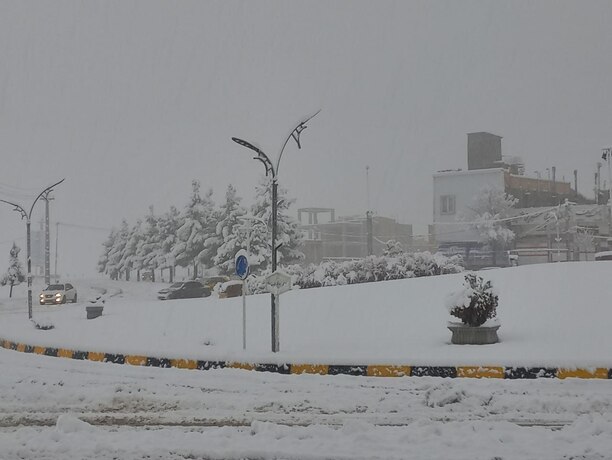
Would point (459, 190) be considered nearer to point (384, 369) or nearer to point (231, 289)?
point (231, 289)

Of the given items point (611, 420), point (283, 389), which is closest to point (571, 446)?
point (611, 420)

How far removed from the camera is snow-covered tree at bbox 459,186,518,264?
56750 mm

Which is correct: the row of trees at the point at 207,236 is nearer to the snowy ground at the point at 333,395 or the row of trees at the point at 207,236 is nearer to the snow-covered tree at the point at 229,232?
the snow-covered tree at the point at 229,232

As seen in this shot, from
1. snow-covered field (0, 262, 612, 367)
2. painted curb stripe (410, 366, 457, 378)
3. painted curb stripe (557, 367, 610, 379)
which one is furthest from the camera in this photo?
snow-covered field (0, 262, 612, 367)

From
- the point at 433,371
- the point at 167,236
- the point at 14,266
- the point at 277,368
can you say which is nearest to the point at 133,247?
the point at 167,236

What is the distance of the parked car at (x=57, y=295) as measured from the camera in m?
47.4

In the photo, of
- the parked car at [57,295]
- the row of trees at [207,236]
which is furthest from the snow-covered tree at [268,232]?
the parked car at [57,295]

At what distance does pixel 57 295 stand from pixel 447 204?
33256 millimetres

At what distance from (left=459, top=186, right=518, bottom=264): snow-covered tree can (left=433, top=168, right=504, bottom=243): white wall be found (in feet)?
2.54

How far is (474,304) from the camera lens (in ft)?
49.1

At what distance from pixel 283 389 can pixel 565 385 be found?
4421 millimetres

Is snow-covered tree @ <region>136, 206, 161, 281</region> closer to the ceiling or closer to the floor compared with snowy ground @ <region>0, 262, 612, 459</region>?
closer to the ceiling

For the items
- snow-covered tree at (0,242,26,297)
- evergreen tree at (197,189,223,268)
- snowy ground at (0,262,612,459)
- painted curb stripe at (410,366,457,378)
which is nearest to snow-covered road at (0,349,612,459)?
snowy ground at (0,262,612,459)

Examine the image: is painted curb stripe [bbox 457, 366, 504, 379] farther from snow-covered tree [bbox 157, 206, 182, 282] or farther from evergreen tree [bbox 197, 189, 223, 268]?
snow-covered tree [bbox 157, 206, 182, 282]
